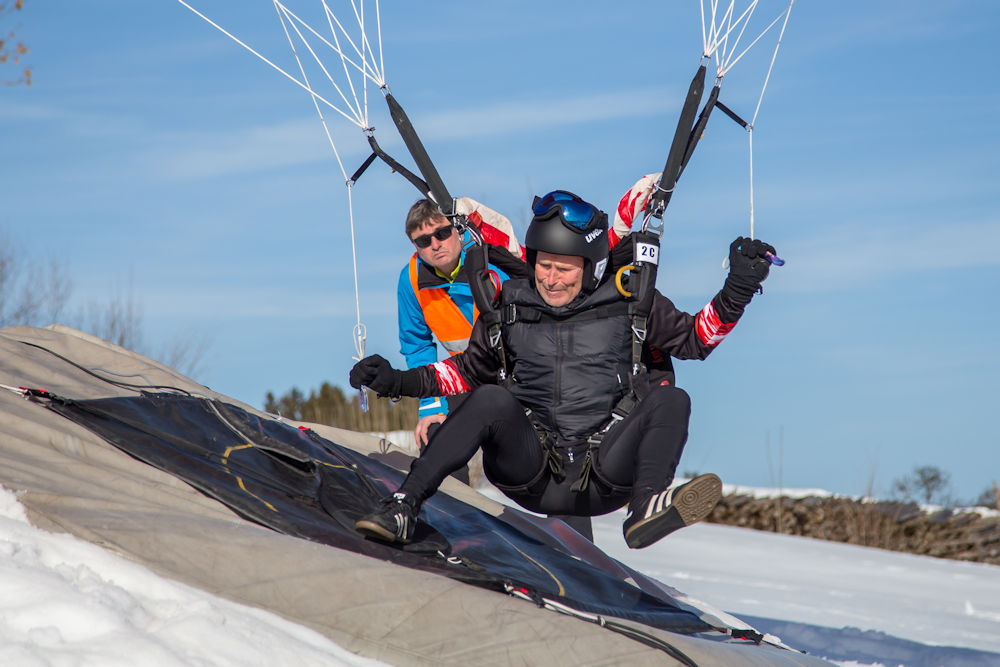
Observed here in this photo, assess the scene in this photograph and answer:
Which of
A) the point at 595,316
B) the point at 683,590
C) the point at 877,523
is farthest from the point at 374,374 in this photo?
the point at 877,523

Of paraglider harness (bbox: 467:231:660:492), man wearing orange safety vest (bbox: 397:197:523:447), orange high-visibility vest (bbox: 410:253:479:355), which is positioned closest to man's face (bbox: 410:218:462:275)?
man wearing orange safety vest (bbox: 397:197:523:447)

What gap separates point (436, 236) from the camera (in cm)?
409

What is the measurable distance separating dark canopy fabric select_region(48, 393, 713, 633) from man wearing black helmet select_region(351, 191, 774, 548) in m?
0.23

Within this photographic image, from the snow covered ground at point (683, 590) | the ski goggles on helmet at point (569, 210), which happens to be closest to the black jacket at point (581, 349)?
the ski goggles on helmet at point (569, 210)

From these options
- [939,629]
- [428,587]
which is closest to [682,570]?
[939,629]

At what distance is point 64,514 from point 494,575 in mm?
1202

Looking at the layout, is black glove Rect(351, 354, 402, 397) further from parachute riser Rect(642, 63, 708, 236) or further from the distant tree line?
the distant tree line

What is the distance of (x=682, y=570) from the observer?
263 inches

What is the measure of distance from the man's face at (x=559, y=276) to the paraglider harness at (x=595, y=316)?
0.07 metres

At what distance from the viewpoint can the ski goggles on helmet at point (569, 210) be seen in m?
3.23

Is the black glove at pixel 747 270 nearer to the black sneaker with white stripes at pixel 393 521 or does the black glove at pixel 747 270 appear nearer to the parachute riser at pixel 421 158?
the parachute riser at pixel 421 158

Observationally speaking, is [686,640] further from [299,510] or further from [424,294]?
[424,294]

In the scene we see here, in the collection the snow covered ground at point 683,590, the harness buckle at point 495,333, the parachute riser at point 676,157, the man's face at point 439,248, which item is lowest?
the snow covered ground at point 683,590

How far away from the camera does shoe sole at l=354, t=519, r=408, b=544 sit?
2855 millimetres
